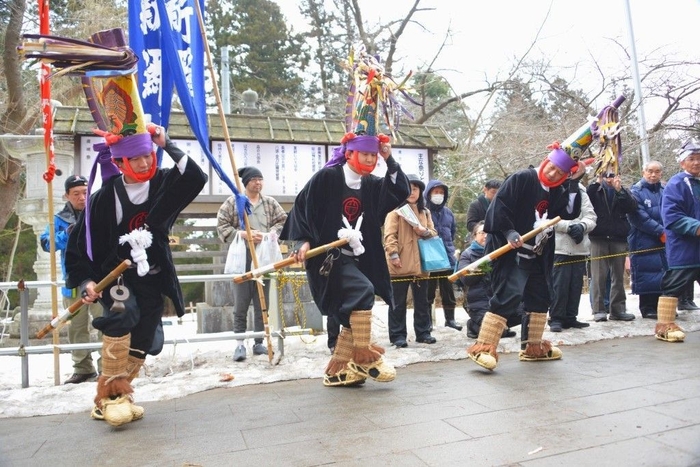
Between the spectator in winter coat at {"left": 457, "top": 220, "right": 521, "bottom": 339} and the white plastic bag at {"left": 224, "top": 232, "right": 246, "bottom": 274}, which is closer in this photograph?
the white plastic bag at {"left": 224, "top": 232, "right": 246, "bottom": 274}

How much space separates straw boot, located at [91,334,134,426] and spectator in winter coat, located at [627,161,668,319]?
6373 mm

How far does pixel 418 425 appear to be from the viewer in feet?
10.8

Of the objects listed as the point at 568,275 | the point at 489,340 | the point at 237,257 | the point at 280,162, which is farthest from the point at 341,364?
the point at 280,162

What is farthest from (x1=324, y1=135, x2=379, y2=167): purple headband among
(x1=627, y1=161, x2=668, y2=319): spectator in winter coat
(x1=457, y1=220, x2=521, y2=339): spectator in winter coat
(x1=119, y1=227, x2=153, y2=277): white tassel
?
(x1=627, y1=161, x2=668, y2=319): spectator in winter coat

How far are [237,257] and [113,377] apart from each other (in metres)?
2.31

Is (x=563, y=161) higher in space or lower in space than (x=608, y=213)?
higher

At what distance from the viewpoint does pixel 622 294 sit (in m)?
7.34

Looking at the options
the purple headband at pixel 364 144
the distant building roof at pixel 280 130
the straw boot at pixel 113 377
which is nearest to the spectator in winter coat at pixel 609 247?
the distant building roof at pixel 280 130

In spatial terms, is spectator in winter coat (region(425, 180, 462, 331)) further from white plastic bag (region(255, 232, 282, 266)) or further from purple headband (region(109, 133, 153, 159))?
purple headband (region(109, 133, 153, 159))

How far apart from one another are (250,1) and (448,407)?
23.9 metres

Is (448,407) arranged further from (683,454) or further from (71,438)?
(71,438)

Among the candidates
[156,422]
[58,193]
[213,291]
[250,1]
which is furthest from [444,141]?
[250,1]

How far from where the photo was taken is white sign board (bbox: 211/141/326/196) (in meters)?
8.52

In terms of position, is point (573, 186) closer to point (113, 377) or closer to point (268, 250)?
point (268, 250)
